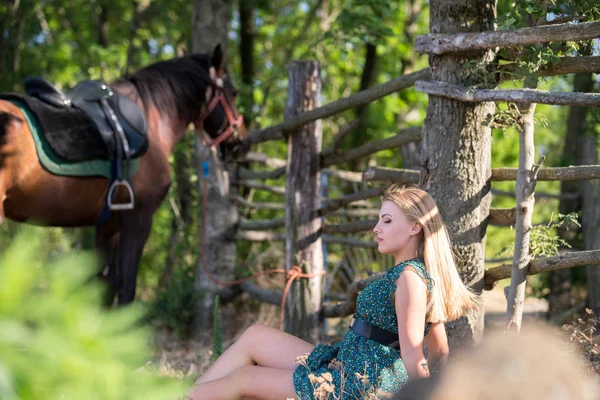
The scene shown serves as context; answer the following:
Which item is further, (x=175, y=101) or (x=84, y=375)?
(x=175, y=101)

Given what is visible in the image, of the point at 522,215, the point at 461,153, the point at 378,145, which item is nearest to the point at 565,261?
the point at 522,215

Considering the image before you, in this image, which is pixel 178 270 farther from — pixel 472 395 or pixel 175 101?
pixel 472 395

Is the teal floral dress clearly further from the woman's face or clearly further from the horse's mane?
the horse's mane

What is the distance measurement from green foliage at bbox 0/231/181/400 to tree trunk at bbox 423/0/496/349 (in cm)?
218

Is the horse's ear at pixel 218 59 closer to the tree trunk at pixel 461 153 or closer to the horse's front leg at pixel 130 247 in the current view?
the horse's front leg at pixel 130 247

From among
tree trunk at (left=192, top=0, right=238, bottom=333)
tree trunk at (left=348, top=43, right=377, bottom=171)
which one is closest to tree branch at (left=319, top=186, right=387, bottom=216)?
tree trunk at (left=192, top=0, right=238, bottom=333)

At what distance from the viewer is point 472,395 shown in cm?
93

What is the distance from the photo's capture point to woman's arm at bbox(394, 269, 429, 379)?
211 centimetres

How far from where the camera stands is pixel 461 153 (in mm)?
2775

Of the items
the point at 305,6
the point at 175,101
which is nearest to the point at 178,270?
the point at 175,101

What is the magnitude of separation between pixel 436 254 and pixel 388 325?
31 cm

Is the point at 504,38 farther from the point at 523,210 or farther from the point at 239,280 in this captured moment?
the point at 239,280

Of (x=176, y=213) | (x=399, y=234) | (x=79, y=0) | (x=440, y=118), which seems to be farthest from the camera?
(x=79, y=0)

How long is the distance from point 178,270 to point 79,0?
535 cm
